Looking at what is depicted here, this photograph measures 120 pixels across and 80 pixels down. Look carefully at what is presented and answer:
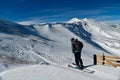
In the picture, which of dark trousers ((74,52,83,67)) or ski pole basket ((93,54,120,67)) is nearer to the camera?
dark trousers ((74,52,83,67))

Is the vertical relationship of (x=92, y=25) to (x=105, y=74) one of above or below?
above

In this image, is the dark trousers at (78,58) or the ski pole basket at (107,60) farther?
the ski pole basket at (107,60)

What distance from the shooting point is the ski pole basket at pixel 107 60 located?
771 inches

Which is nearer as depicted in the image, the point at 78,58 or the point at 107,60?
the point at 78,58

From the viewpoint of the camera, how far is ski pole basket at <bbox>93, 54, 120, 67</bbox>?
1959 centimetres

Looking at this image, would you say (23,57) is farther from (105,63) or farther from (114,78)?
(114,78)

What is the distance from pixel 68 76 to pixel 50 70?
1.65m

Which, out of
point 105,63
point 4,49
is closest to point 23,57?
point 4,49

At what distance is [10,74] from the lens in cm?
1617

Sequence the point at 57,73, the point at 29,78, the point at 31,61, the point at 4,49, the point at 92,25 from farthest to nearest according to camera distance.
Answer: the point at 92,25, the point at 4,49, the point at 31,61, the point at 57,73, the point at 29,78

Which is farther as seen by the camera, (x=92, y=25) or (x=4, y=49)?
(x=92, y=25)

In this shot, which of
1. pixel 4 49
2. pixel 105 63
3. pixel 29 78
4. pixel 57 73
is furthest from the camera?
pixel 4 49

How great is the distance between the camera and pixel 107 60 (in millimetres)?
20188

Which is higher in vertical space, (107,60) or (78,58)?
(78,58)
